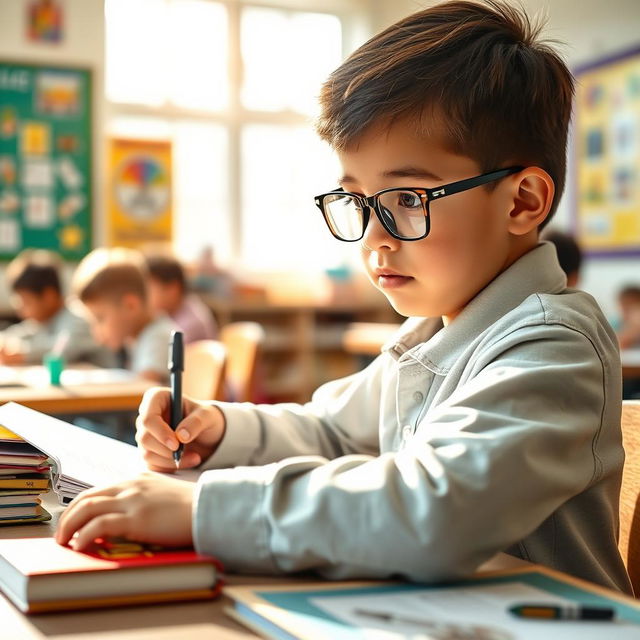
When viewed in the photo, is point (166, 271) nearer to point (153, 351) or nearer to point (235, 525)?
point (153, 351)

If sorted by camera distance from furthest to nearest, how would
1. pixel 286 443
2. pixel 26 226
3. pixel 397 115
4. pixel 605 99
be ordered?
pixel 26 226
pixel 605 99
pixel 286 443
pixel 397 115

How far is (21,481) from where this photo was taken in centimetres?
93

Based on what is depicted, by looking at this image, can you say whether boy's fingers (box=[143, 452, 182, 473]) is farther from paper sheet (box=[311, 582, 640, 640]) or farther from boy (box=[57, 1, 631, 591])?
paper sheet (box=[311, 582, 640, 640])

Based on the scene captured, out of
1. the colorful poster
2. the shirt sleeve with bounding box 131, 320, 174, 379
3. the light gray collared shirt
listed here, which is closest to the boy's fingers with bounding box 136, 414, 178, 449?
the light gray collared shirt

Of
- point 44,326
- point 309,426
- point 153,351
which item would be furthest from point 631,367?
point 44,326

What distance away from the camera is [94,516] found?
77cm

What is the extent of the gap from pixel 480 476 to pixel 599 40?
202 inches

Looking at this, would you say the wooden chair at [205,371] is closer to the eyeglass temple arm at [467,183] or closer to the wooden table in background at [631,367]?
the wooden table in background at [631,367]

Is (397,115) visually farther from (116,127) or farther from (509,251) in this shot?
(116,127)

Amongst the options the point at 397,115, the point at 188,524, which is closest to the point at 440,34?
the point at 397,115

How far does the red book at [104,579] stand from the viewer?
0.67m

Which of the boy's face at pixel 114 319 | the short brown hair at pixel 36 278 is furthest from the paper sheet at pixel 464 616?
the short brown hair at pixel 36 278

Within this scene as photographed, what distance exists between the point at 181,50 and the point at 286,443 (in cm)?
585

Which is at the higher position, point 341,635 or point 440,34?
point 440,34
